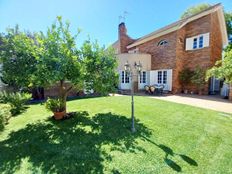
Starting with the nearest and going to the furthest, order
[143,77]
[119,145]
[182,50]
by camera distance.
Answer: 1. [119,145]
2. [182,50]
3. [143,77]

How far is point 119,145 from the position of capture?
188 inches

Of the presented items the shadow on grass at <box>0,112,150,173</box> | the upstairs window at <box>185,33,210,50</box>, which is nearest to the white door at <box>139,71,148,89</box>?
the upstairs window at <box>185,33,210,50</box>

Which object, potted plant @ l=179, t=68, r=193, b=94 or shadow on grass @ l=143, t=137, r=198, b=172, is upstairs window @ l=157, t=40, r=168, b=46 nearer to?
potted plant @ l=179, t=68, r=193, b=94

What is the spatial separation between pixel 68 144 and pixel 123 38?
19.8m

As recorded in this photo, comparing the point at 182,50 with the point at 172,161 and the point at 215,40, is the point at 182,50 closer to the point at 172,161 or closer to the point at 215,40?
the point at 215,40

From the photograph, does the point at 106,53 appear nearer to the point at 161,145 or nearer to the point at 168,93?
the point at 161,145

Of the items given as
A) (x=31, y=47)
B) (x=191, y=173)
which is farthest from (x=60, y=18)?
(x=191, y=173)

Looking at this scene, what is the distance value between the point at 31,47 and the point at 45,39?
59 centimetres

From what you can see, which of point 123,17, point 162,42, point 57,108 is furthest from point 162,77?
point 57,108

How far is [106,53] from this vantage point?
7211 mm

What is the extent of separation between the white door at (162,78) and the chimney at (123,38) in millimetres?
6879

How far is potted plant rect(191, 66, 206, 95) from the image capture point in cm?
1480

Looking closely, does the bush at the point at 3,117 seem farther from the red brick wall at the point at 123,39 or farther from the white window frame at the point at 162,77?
the red brick wall at the point at 123,39

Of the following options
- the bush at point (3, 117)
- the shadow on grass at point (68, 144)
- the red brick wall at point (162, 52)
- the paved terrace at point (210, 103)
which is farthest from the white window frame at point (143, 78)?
the bush at point (3, 117)
